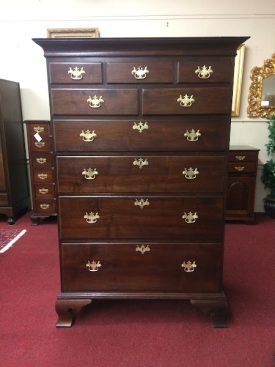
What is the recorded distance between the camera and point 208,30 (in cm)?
354

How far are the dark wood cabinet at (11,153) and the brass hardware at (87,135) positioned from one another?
2.10m

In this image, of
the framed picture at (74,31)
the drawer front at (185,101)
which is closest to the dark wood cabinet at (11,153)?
the framed picture at (74,31)

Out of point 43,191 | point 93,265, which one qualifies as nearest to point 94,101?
→ point 93,265

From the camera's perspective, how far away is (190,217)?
5.82 ft

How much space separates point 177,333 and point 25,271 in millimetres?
1404

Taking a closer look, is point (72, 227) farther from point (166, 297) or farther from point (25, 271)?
point (25, 271)

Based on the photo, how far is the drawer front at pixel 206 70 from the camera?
1590 millimetres

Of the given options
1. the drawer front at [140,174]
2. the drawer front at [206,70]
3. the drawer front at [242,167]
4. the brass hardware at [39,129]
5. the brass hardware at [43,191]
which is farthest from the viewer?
the brass hardware at [43,191]

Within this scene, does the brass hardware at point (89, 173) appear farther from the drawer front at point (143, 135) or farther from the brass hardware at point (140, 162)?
the brass hardware at point (140, 162)

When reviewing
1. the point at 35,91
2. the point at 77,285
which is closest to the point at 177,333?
the point at 77,285

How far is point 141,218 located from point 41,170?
2.16 metres

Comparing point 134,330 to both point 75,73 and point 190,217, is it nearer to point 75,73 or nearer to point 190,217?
point 190,217

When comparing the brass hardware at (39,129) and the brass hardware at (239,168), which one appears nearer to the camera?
the brass hardware at (39,129)

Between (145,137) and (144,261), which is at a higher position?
(145,137)
